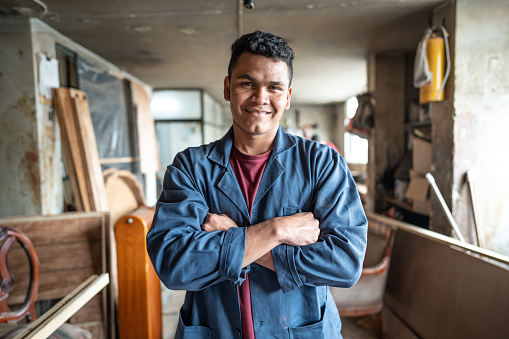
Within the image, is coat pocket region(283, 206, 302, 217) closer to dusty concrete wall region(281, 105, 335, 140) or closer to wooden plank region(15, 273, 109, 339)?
wooden plank region(15, 273, 109, 339)

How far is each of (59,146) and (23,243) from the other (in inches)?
62.5

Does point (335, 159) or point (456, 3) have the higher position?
point (456, 3)

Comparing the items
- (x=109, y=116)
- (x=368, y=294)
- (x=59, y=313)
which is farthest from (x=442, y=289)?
(x=109, y=116)

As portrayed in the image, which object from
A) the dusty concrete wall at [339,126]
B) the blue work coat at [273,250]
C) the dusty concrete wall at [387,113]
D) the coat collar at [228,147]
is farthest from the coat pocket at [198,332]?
the dusty concrete wall at [339,126]

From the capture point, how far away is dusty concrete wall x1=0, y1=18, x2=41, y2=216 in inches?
106

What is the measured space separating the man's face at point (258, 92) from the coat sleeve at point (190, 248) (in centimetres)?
33

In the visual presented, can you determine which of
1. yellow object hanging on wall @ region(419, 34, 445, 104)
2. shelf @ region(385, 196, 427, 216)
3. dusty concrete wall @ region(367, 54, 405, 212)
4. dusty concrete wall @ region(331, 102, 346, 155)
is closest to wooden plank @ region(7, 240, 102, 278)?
yellow object hanging on wall @ region(419, 34, 445, 104)

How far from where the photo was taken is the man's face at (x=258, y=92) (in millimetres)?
1079

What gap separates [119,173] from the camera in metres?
3.58

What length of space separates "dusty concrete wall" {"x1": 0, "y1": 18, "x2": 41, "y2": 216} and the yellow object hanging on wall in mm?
3326

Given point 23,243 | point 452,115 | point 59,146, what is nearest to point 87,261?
point 23,243

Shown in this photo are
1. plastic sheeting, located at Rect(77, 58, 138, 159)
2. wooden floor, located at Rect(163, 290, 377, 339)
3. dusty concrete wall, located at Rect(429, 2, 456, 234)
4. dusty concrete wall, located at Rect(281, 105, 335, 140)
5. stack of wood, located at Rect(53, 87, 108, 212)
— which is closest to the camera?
dusty concrete wall, located at Rect(429, 2, 456, 234)

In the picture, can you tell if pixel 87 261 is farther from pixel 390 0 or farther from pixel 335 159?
pixel 390 0

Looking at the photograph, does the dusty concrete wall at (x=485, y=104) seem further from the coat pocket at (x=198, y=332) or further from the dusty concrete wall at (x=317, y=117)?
the dusty concrete wall at (x=317, y=117)
